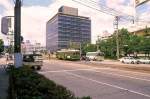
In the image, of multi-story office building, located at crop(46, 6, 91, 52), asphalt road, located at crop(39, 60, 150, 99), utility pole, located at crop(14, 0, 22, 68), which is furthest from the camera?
multi-story office building, located at crop(46, 6, 91, 52)

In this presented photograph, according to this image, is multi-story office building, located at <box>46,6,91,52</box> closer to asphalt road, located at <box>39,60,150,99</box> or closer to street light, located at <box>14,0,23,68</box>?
asphalt road, located at <box>39,60,150,99</box>

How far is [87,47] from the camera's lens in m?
137

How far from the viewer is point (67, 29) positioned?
186 m

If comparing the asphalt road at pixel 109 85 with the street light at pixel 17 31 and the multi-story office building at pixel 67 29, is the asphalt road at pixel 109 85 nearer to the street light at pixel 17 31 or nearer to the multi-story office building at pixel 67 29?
the street light at pixel 17 31

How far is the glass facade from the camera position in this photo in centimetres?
18173

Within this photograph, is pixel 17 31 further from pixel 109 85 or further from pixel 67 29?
pixel 67 29

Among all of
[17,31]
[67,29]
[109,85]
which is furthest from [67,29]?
[17,31]

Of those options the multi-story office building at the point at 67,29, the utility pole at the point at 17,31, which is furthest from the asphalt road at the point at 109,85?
the multi-story office building at the point at 67,29

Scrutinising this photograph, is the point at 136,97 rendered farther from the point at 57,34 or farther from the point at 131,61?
the point at 57,34

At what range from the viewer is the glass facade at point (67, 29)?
18173cm

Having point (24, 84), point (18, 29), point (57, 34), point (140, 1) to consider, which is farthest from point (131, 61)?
point (57, 34)

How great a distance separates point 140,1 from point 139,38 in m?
14.9

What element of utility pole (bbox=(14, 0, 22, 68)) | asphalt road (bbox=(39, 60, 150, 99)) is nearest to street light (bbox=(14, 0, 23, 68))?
utility pole (bbox=(14, 0, 22, 68))

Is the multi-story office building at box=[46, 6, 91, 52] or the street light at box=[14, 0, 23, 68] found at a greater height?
the multi-story office building at box=[46, 6, 91, 52]
